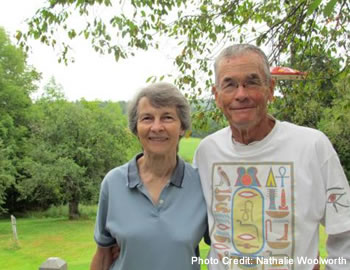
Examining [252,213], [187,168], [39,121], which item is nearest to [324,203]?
[252,213]

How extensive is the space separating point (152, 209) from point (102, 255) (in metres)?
0.43

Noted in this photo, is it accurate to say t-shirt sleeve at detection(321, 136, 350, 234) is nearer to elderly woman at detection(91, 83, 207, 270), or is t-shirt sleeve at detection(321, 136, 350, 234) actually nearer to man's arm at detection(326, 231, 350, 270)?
man's arm at detection(326, 231, 350, 270)

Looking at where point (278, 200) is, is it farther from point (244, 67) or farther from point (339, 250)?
point (244, 67)

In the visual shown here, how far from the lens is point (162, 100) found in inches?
85.5

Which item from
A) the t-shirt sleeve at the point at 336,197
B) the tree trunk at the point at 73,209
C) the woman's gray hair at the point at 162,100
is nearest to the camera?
the t-shirt sleeve at the point at 336,197

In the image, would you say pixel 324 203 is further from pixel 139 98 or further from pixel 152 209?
pixel 139 98

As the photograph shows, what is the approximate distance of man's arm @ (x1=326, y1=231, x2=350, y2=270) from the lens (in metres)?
1.85

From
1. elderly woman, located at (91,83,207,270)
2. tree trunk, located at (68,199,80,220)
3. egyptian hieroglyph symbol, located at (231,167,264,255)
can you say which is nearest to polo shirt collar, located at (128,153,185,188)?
elderly woman, located at (91,83,207,270)

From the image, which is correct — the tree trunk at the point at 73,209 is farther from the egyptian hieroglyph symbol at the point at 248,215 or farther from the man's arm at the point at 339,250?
the man's arm at the point at 339,250

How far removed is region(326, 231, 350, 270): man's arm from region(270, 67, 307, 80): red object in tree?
246 cm

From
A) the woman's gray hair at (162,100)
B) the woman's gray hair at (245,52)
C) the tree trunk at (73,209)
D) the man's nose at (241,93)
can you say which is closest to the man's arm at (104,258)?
the woman's gray hair at (162,100)

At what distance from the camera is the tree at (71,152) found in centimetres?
2525

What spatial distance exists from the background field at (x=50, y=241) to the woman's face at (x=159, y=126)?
7.95 m

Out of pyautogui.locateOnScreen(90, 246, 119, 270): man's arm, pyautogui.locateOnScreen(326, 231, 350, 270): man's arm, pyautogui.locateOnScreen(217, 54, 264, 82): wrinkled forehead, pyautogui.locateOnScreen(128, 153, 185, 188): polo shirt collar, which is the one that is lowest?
pyautogui.locateOnScreen(90, 246, 119, 270): man's arm
